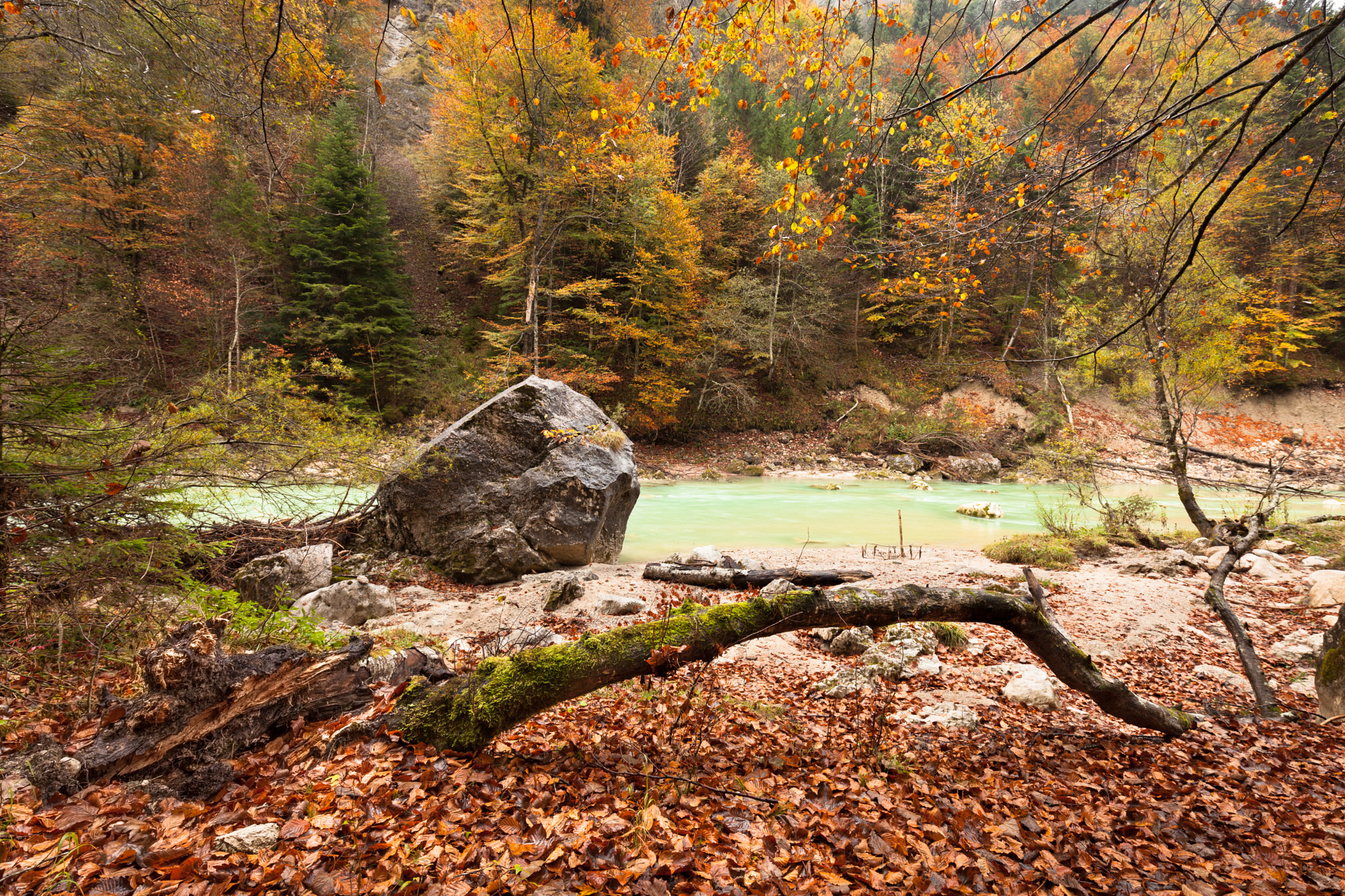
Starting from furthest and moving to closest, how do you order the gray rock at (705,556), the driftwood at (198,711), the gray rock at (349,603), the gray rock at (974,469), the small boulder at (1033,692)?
the gray rock at (974,469) < the gray rock at (705,556) < the gray rock at (349,603) < the small boulder at (1033,692) < the driftwood at (198,711)

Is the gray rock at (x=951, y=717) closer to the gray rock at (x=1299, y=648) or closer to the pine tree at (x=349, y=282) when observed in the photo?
the gray rock at (x=1299, y=648)

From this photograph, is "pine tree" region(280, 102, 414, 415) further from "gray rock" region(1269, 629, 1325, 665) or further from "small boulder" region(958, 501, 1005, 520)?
"gray rock" region(1269, 629, 1325, 665)

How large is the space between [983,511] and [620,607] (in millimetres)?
12138

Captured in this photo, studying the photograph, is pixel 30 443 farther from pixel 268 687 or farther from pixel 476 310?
pixel 476 310

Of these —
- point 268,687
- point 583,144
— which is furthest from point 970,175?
point 268,687

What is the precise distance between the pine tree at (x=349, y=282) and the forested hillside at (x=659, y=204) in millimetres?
144

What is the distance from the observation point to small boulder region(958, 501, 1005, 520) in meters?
14.4

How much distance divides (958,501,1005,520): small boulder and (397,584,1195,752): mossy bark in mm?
11559

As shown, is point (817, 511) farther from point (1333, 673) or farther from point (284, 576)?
point (284, 576)

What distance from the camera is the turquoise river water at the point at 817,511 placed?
36.5 ft

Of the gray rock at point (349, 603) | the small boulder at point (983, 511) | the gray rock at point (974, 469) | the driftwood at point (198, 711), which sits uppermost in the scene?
the driftwood at point (198, 711)

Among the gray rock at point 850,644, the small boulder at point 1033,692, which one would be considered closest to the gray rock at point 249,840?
the gray rock at point 850,644

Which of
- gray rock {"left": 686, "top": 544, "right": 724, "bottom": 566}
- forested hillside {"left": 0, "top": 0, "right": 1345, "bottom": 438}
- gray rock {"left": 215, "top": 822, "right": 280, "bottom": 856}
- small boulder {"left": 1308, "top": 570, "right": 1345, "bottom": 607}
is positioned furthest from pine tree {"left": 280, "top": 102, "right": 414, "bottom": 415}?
small boulder {"left": 1308, "top": 570, "right": 1345, "bottom": 607}

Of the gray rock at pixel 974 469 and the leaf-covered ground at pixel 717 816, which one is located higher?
the leaf-covered ground at pixel 717 816
